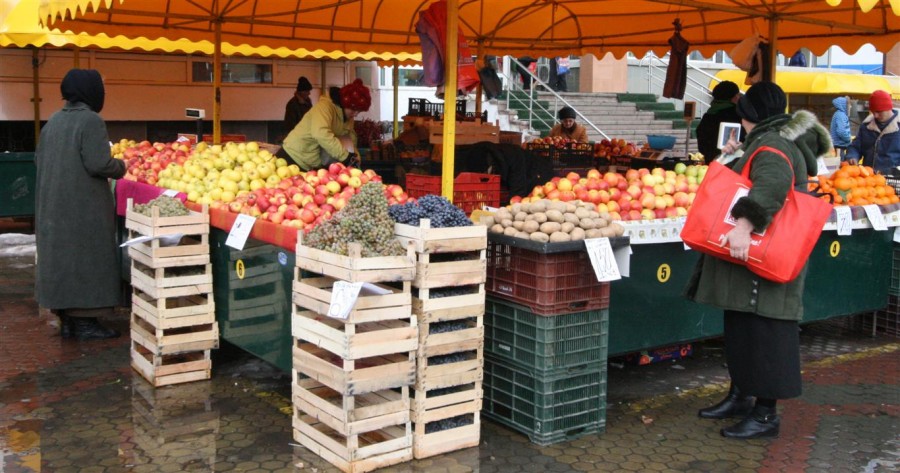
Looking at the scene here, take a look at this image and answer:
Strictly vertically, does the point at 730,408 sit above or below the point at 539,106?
below

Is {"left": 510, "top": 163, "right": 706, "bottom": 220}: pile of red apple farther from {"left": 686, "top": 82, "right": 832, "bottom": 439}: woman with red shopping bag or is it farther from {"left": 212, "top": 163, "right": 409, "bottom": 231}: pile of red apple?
{"left": 212, "top": 163, "right": 409, "bottom": 231}: pile of red apple

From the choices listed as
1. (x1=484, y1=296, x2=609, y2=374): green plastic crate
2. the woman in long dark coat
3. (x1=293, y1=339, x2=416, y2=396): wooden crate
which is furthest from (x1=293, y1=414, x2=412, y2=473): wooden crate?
the woman in long dark coat

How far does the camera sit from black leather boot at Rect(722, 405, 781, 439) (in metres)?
5.15

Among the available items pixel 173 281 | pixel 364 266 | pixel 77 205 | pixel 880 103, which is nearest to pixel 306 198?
pixel 173 281

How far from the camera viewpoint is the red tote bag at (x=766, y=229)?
4562 millimetres

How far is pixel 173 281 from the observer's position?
6.02 metres

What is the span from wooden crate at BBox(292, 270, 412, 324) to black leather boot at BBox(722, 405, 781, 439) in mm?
2082

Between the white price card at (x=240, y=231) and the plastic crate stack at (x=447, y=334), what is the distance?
1.40m

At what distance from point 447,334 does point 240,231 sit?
5.70 feet

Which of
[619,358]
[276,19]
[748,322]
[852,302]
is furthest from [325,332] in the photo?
[276,19]

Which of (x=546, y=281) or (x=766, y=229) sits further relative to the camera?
(x=546, y=281)

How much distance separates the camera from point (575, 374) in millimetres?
4984

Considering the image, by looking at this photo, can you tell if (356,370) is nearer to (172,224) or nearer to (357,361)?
(357,361)

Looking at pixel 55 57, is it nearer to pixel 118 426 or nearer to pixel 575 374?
pixel 118 426
